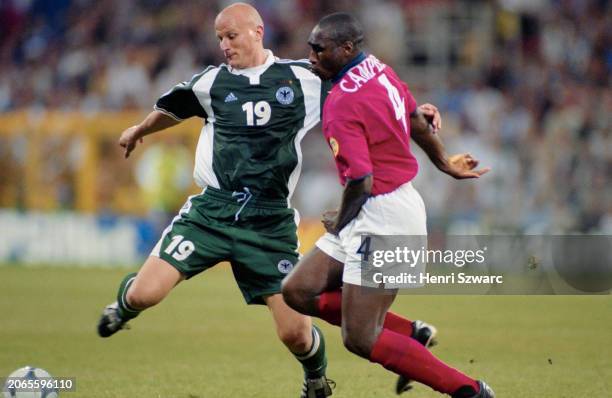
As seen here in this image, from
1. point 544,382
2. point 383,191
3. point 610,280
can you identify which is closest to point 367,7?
point 610,280

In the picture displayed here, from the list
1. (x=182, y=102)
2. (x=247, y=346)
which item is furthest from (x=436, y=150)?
(x=247, y=346)

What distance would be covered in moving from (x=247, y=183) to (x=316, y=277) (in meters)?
1.10

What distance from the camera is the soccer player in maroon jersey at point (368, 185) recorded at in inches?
244

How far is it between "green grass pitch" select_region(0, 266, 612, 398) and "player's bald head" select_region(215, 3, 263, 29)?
8.13 feet

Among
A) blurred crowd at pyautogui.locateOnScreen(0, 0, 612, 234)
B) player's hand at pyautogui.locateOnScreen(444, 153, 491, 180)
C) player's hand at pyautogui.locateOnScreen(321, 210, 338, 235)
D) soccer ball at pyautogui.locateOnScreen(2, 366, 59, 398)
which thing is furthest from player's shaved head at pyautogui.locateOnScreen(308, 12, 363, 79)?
blurred crowd at pyautogui.locateOnScreen(0, 0, 612, 234)

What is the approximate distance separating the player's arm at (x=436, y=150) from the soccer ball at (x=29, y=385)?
267 cm

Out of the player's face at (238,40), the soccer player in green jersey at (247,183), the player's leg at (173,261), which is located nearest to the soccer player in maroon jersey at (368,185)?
the soccer player in green jersey at (247,183)

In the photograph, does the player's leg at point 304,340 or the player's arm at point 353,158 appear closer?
the player's arm at point 353,158

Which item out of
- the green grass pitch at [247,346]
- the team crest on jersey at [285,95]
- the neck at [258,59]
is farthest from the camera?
the green grass pitch at [247,346]

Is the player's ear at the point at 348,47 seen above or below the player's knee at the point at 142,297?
above

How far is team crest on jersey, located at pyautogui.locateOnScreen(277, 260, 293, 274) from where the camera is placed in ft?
24.7

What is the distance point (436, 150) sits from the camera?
22.4 ft

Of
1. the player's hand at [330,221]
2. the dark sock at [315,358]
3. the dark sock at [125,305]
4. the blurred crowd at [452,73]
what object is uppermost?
the player's hand at [330,221]

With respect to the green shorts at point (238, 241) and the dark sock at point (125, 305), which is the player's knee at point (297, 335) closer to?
the green shorts at point (238, 241)
